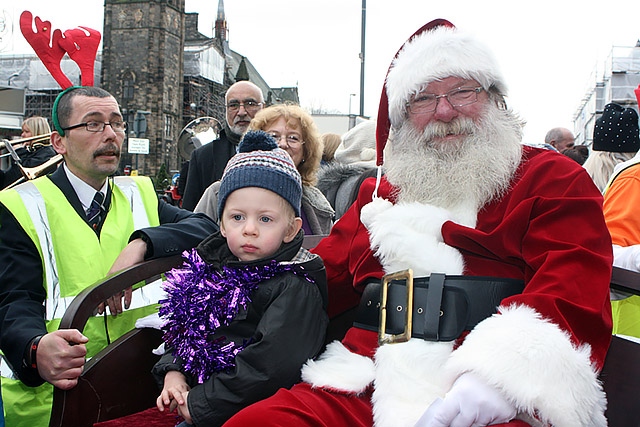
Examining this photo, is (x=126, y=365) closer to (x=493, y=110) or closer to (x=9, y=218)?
(x=9, y=218)

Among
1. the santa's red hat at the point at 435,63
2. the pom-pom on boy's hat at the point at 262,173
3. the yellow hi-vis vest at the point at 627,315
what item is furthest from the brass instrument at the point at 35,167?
the yellow hi-vis vest at the point at 627,315

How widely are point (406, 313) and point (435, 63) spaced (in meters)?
1.01

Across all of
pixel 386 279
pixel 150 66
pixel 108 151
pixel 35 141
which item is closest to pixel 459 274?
pixel 386 279

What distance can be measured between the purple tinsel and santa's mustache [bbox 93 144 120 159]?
3.31 ft

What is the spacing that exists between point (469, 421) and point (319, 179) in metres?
2.99

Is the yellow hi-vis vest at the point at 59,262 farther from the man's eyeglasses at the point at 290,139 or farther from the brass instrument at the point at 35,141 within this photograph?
the brass instrument at the point at 35,141

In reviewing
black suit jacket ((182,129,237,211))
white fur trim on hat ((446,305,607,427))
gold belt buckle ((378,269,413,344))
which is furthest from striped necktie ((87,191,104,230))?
black suit jacket ((182,129,237,211))

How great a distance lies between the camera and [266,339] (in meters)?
1.98

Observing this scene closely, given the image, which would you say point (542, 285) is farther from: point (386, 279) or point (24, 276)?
point (24, 276)

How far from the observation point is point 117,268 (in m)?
2.38

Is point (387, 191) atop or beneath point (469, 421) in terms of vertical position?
atop

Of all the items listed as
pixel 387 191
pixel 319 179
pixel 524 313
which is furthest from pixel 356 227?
pixel 319 179

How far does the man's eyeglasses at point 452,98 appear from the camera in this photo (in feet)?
7.80

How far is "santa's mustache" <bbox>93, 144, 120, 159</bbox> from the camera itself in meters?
2.91
